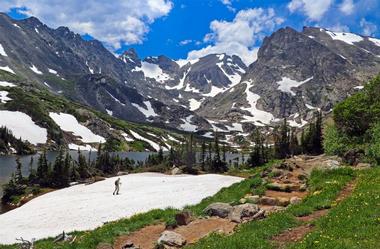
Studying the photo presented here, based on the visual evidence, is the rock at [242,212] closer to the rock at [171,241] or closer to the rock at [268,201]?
the rock at [268,201]

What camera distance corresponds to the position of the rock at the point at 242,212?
25125 millimetres

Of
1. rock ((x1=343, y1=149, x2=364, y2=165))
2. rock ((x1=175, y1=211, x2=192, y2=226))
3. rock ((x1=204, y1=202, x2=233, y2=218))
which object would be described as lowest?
rock ((x1=175, y1=211, x2=192, y2=226))

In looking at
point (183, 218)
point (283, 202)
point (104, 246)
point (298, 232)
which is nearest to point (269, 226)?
point (298, 232)

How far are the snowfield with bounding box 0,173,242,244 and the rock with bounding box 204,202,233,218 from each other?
1102cm

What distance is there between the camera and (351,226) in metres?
17.3

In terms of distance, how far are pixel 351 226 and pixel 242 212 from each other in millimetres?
8951

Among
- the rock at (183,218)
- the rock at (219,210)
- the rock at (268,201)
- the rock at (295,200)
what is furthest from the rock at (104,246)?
the rock at (295,200)

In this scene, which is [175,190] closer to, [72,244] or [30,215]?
[30,215]

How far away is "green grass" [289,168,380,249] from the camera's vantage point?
15.2 m

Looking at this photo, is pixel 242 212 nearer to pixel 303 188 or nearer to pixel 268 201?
pixel 268 201

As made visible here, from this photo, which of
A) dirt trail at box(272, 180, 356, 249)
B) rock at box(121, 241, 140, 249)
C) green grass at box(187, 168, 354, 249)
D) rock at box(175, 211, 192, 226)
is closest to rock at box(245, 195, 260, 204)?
green grass at box(187, 168, 354, 249)

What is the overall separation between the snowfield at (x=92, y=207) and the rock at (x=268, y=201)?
482 inches

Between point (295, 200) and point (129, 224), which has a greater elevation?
point (295, 200)

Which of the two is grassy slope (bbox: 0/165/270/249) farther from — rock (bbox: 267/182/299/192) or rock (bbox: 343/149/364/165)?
rock (bbox: 343/149/364/165)
